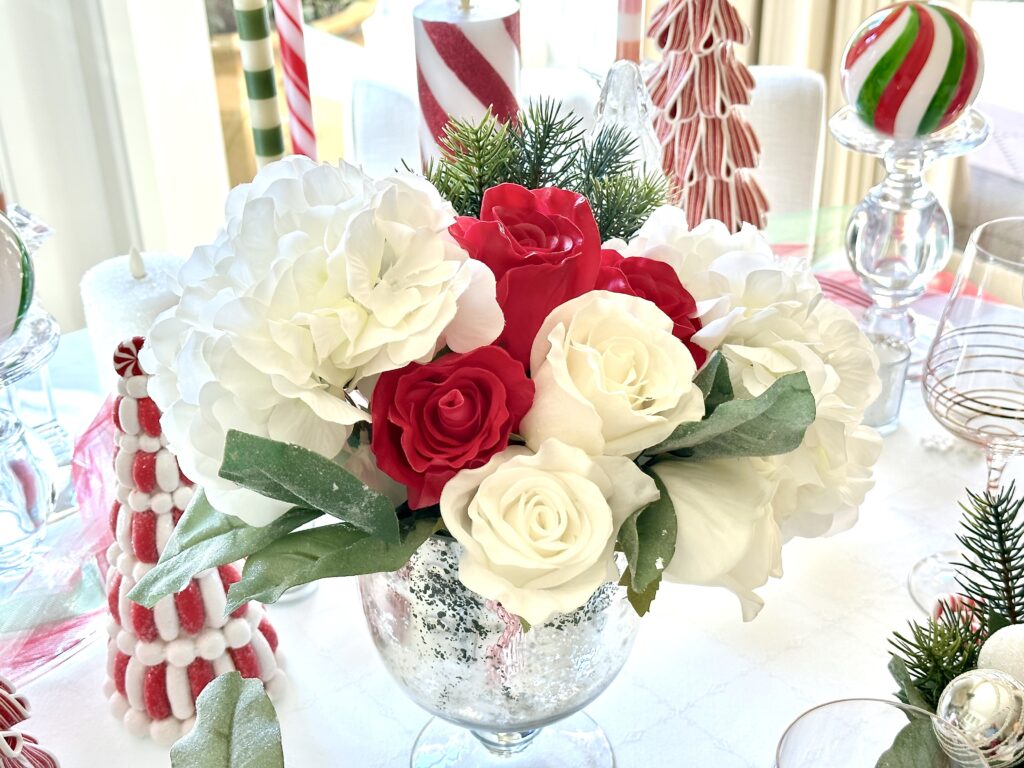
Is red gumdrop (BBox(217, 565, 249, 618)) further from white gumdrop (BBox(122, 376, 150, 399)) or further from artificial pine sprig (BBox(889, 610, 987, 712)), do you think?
artificial pine sprig (BBox(889, 610, 987, 712))

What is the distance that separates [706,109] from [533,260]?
2.77ft

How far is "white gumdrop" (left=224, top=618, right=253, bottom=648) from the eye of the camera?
2.29 feet

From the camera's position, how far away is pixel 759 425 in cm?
47

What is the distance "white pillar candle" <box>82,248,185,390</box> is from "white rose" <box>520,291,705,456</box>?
16.8 inches

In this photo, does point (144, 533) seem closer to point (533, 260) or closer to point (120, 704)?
point (120, 704)

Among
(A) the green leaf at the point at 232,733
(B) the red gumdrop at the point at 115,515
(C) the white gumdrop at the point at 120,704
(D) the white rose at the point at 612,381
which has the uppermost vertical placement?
(D) the white rose at the point at 612,381

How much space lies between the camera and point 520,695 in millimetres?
595

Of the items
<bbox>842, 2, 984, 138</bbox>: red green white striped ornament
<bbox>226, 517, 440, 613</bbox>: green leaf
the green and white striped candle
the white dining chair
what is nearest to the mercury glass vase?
<bbox>226, 517, 440, 613</bbox>: green leaf

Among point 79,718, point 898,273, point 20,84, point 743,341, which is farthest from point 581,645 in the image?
point 20,84

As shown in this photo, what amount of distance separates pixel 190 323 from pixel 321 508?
0.37 ft

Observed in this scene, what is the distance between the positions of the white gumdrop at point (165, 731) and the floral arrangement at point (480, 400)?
22 centimetres

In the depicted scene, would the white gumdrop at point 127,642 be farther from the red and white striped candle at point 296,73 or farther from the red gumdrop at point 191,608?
the red and white striped candle at point 296,73

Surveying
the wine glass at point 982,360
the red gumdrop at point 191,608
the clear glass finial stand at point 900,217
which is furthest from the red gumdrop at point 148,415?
the clear glass finial stand at point 900,217

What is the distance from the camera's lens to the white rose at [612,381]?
463 mm
